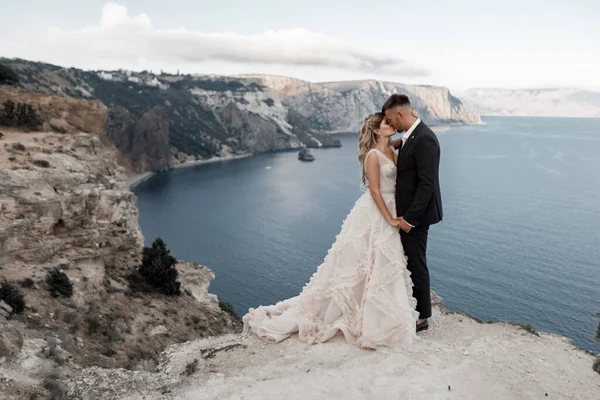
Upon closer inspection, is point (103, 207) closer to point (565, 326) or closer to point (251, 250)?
point (565, 326)

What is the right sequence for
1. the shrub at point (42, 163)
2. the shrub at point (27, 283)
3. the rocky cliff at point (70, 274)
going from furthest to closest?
the shrub at point (42, 163) → the shrub at point (27, 283) → the rocky cliff at point (70, 274)

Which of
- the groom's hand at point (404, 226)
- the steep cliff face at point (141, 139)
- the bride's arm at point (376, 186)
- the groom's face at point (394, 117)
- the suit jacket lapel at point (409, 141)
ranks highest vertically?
the groom's face at point (394, 117)

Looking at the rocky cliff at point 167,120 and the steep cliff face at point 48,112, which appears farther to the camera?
the rocky cliff at point 167,120

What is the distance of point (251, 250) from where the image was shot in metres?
63.9

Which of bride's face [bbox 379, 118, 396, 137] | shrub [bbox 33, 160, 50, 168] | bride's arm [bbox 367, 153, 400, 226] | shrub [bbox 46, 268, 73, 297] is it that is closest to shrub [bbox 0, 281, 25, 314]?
shrub [bbox 46, 268, 73, 297]

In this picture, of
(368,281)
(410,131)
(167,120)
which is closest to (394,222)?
(368,281)

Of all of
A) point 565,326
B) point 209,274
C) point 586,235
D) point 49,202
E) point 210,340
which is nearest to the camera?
point 210,340

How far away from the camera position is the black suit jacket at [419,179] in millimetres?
7230

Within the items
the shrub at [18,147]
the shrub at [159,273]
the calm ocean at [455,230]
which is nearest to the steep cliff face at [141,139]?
the calm ocean at [455,230]

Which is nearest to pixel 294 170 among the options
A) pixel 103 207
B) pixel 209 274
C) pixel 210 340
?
pixel 209 274

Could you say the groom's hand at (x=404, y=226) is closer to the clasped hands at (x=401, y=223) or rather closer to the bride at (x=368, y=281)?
the clasped hands at (x=401, y=223)

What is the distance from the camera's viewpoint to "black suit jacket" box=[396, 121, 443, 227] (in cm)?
723

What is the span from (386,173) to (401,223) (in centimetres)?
89

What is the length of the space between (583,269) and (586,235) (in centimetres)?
1399
